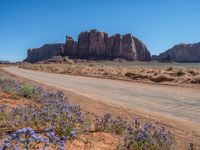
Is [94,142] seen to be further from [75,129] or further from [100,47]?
[100,47]

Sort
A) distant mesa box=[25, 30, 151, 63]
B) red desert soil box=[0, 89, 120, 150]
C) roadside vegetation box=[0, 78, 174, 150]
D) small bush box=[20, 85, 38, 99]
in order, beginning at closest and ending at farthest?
roadside vegetation box=[0, 78, 174, 150] < red desert soil box=[0, 89, 120, 150] < small bush box=[20, 85, 38, 99] < distant mesa box=[25, 30, 151, 63]

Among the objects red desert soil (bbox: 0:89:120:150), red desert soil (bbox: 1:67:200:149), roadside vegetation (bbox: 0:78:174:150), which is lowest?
red desert soil (bbox: 1:67:200:149)

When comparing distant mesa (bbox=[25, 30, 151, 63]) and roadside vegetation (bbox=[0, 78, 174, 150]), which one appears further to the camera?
distant mesa (bbox=[25, 30, 151, 63])

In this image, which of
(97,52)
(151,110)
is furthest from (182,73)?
(97,52)

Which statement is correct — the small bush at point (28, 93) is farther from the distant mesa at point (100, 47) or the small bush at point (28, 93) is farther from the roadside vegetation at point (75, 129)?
the distant mesa at point (100, 47)

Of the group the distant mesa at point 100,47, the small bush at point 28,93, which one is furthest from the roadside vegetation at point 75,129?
the distant mesa at point 100,47

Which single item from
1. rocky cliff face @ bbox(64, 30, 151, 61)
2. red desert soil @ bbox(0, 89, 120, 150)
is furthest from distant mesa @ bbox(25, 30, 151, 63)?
red desert soil @ bbox(0, 89, 120, 150)

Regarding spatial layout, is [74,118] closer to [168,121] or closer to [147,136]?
[147,136]

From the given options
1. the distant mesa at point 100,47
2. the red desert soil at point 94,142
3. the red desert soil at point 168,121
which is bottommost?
the red desert soil at point 168,121

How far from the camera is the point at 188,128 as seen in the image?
9.45 metres

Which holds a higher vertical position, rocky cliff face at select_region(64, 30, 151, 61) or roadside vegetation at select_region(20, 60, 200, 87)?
rocky cliff face at select_region(64, 30, 151, 61)

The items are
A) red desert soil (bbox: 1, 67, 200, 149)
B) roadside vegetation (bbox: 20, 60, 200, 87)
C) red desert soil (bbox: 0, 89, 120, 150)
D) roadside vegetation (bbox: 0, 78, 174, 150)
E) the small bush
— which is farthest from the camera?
roadside vegetation (bbox: 20, 60, 200, 87)

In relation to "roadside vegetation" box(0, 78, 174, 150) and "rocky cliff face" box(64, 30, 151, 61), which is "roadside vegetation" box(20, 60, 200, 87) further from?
"rocky cliff face" box(64, 30, 151, 61)

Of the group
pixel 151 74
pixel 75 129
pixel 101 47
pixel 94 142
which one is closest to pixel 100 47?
pixel 101 47
